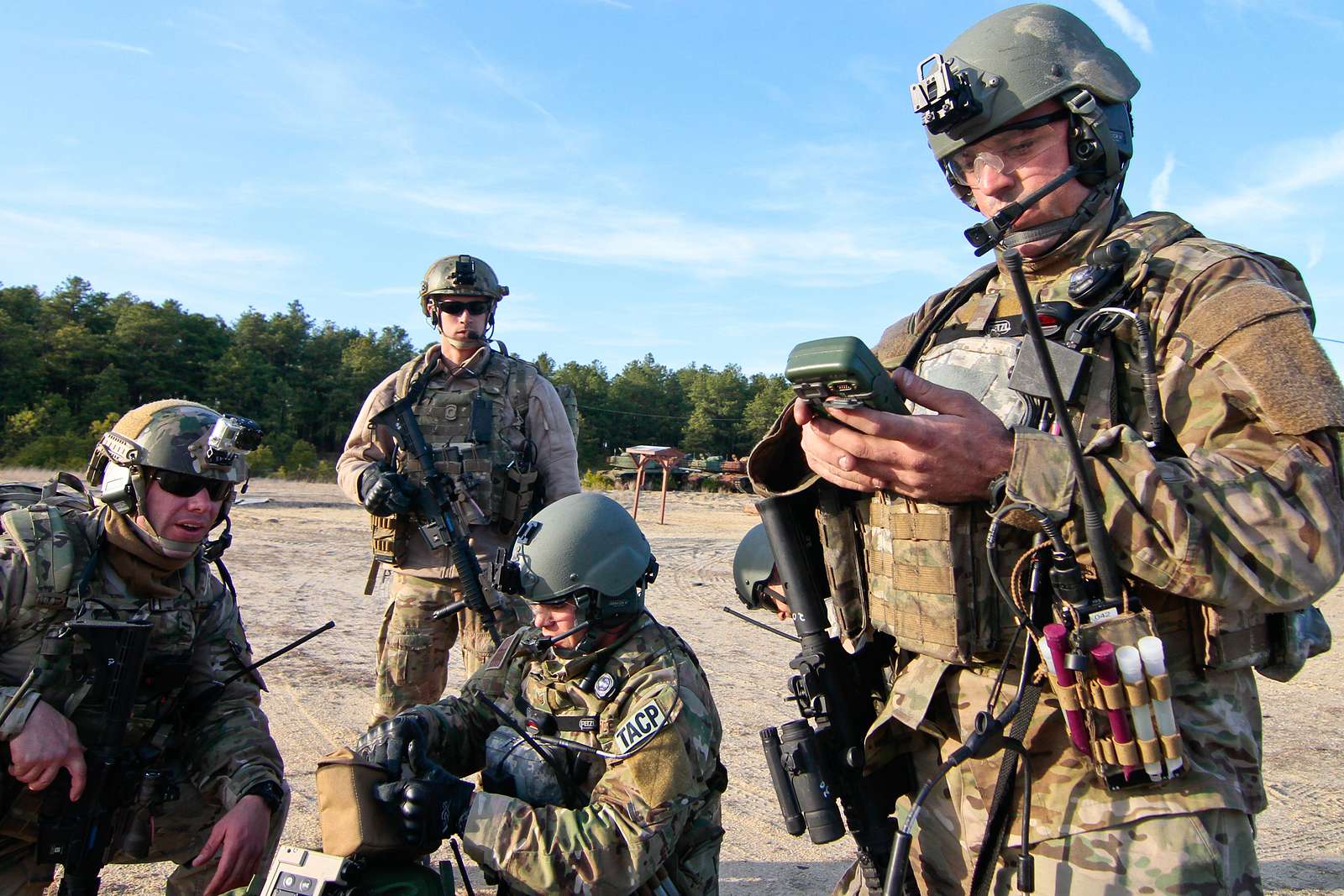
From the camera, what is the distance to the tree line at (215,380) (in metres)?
30.7

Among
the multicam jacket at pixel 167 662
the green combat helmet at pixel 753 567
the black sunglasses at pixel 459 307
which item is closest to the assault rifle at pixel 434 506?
the black sunglasses at pixel 459 307

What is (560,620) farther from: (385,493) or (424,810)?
(385,493)

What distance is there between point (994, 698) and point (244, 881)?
2.68 m

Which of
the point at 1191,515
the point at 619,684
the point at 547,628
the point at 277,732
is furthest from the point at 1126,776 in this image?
the point at 277,732

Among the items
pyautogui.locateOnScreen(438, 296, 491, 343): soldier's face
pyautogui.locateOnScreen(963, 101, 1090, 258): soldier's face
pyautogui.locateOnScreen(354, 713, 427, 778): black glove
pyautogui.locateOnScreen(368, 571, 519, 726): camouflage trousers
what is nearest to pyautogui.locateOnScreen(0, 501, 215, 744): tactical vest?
pyautogui.locateOnScreen(354, 713, 427, 778): black glove

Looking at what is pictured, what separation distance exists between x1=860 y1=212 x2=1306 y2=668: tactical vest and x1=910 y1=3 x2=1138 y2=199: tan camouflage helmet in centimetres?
20

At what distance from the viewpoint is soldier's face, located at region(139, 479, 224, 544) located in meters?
3.41

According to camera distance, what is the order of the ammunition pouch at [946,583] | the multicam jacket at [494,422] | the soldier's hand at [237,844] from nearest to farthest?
1. the ammunition pouch at [946,583]
2. the soldier's hand at [237,844]
3. the multicam jacket at [494,422]

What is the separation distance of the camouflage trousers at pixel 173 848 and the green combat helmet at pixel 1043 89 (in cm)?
289

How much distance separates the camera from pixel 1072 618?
1756 millimetres

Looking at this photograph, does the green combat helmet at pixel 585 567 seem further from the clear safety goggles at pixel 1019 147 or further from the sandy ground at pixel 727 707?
the clear safety goggles at pixel 1019 147

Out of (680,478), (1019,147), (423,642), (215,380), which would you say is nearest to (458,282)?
(423,642)

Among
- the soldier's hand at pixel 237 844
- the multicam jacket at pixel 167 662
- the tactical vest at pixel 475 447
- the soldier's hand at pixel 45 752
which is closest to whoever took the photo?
the soldier's hand at pixel 45 752

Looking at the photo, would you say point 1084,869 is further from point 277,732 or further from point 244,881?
point 277,732
